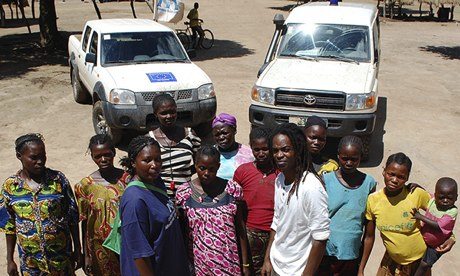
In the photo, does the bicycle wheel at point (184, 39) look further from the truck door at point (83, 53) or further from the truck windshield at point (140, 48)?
the truck windshield at point (140, 48)

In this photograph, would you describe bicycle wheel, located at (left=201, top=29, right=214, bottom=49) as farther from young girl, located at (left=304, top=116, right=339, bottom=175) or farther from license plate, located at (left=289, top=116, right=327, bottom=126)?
young girl, located at (left=304, top=116, right=339, bottom=175)

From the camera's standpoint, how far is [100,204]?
3422mm

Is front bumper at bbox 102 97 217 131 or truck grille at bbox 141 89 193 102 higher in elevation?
truck grille at bbox 141 89 193 102

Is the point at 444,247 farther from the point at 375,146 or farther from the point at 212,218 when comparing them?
the point at 375,146

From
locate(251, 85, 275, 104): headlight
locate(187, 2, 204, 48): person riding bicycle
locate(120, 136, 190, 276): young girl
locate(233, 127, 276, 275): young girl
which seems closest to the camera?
locate(120, 136, 190, 276): young girl

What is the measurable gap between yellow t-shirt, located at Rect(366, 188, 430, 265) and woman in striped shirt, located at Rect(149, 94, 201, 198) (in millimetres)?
1430

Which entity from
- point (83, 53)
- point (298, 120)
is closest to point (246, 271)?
point (298, 120)

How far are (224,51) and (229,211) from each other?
14081 millimetres

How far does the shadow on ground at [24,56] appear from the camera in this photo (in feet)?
45.0

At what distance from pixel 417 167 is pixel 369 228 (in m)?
4.30

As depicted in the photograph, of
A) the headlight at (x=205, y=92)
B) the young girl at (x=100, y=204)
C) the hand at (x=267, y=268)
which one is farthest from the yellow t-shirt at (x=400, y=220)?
the headlight at (x=205, y=92)

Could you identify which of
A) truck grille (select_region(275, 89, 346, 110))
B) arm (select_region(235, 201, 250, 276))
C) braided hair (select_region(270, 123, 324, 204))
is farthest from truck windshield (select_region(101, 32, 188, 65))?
braided hair (select_region(270, 123, 324, 204))

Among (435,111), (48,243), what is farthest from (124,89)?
(435,111)

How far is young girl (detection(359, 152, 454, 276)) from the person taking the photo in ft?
11.0
